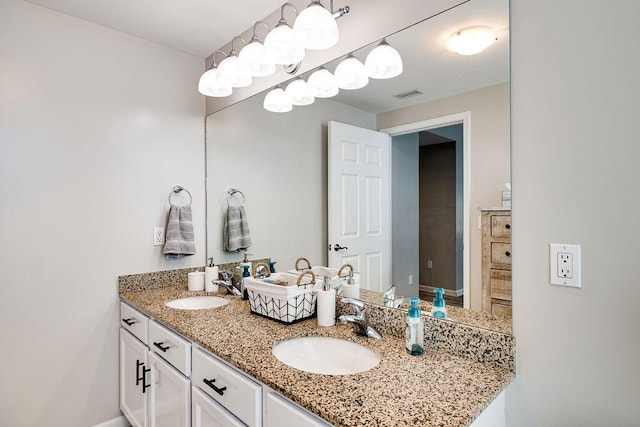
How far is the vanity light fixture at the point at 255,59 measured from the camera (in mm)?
1651

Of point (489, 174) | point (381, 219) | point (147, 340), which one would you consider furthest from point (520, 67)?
point (147, 340)

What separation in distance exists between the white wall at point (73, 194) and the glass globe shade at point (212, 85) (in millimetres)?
472

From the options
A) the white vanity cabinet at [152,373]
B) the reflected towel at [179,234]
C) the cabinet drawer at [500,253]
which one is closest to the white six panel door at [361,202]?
the cabinet drawer at [500,253]

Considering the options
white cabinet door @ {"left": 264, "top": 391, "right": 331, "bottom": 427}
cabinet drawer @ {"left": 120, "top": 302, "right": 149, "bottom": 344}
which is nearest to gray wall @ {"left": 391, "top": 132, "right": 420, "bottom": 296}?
white cabinet door @ {"left": 264, "top": 391, "right": 331, "bottom": 427}

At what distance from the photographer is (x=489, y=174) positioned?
1156 millimetres

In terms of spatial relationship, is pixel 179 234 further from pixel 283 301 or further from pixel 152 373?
pixel 283 301

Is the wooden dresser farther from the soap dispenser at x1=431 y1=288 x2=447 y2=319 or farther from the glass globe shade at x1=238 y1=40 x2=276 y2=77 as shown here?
the glass globe shade at x1=238 y1=40 x2=276 y2=77

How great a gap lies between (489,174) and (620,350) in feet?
1.89

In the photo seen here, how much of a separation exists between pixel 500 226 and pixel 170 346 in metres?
1.40

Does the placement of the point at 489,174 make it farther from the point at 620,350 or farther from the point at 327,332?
the point at 327,332

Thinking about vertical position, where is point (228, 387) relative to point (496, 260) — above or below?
below

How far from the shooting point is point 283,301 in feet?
4.89

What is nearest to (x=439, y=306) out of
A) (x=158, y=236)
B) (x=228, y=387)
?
(x=228, y=387)

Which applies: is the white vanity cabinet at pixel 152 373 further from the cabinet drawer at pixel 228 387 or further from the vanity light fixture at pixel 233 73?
the vanity light fixture at pixel 233 73
